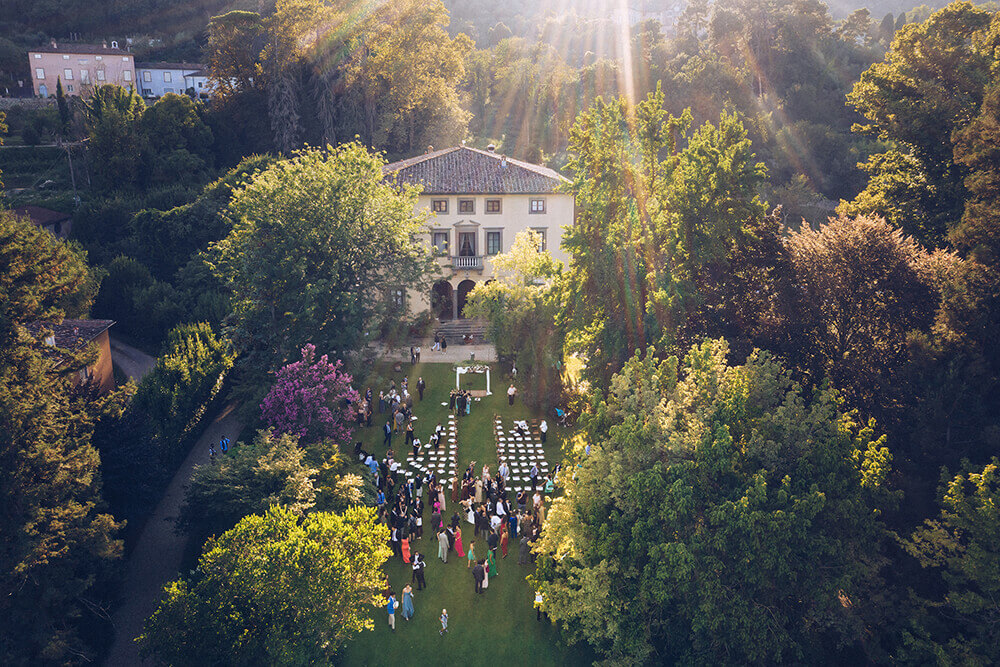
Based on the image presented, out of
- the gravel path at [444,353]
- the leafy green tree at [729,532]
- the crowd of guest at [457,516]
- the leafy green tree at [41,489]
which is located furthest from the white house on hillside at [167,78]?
the leafy green tree at [729,532]

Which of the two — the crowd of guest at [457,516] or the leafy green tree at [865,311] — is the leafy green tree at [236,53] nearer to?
the crowd of guest at [457,516]

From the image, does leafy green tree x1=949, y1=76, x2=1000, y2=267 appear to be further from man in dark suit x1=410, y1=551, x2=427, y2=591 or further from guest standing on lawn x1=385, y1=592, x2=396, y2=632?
guest standing on lawn x1=385, y1=592, x2=396, y2=632

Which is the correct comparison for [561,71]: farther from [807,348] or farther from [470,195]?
[807,348]

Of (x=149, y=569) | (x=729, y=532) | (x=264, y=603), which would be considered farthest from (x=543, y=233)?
(x=264, y=603)

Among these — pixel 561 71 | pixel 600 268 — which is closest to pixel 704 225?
pixel 600 268

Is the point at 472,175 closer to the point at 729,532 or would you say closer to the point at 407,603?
the point at 407,603

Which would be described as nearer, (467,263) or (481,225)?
(467,263)

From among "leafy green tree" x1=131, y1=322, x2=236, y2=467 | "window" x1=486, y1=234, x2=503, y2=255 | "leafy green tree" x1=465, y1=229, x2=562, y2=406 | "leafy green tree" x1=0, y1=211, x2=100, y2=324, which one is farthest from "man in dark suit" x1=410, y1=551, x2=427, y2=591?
"window" x1=486, y1=234, x2=503, y2=255
